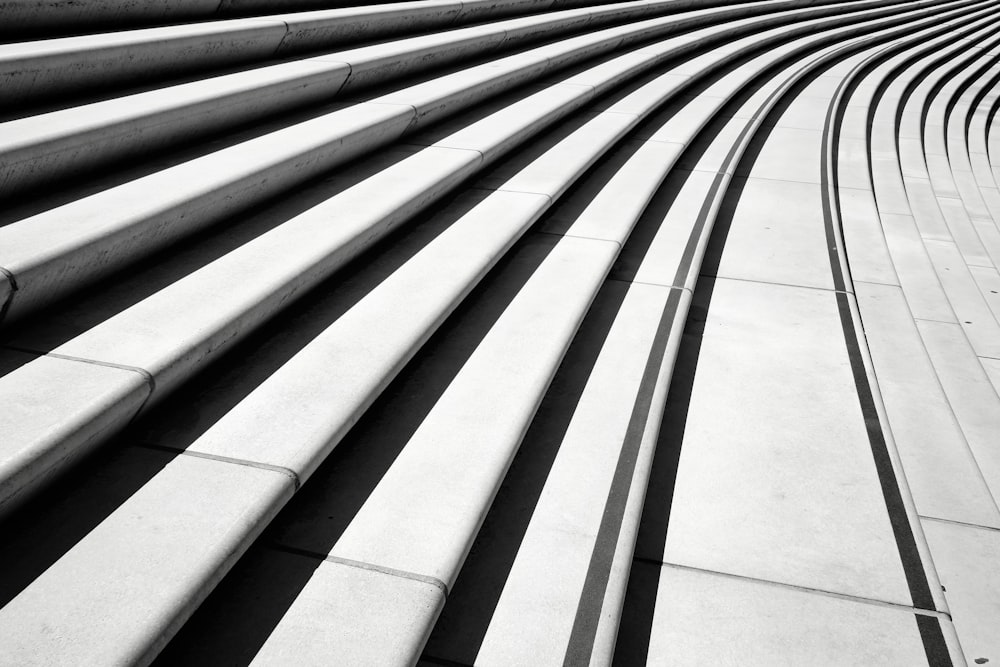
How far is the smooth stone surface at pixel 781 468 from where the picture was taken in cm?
215

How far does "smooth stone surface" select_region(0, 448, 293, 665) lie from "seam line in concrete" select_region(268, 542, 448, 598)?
0.14 metres

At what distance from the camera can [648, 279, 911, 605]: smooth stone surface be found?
215 centimetres

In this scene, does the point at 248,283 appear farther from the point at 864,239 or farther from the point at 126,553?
the point at 864,239

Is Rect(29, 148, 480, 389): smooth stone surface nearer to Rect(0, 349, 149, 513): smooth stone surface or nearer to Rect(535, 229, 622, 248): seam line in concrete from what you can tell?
Rect(0, 349, 149, 513): smooth stone surface

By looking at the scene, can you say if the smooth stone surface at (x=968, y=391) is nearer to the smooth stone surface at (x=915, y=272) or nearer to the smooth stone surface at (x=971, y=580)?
the smooth stone surface at (x=915, y=272)

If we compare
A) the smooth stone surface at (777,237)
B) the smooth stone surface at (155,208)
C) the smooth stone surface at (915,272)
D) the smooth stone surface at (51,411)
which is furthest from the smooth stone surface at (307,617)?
the smooth stone surface at (915,272)

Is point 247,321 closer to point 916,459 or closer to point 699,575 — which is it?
point 699,575

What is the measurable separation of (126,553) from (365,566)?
487mm

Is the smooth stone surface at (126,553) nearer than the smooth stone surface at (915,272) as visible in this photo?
Yes

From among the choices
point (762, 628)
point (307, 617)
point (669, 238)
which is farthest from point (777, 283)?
point (307, 617)

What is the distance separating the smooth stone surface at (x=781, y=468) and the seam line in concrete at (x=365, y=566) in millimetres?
764

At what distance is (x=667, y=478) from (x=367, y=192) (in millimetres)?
1612

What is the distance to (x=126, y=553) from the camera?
4.83ft

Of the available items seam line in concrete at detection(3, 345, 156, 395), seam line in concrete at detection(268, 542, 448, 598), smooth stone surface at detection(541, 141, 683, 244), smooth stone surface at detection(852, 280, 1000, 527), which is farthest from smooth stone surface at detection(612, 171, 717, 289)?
seam line in concrete at detection(3, 345, 156, 395)
